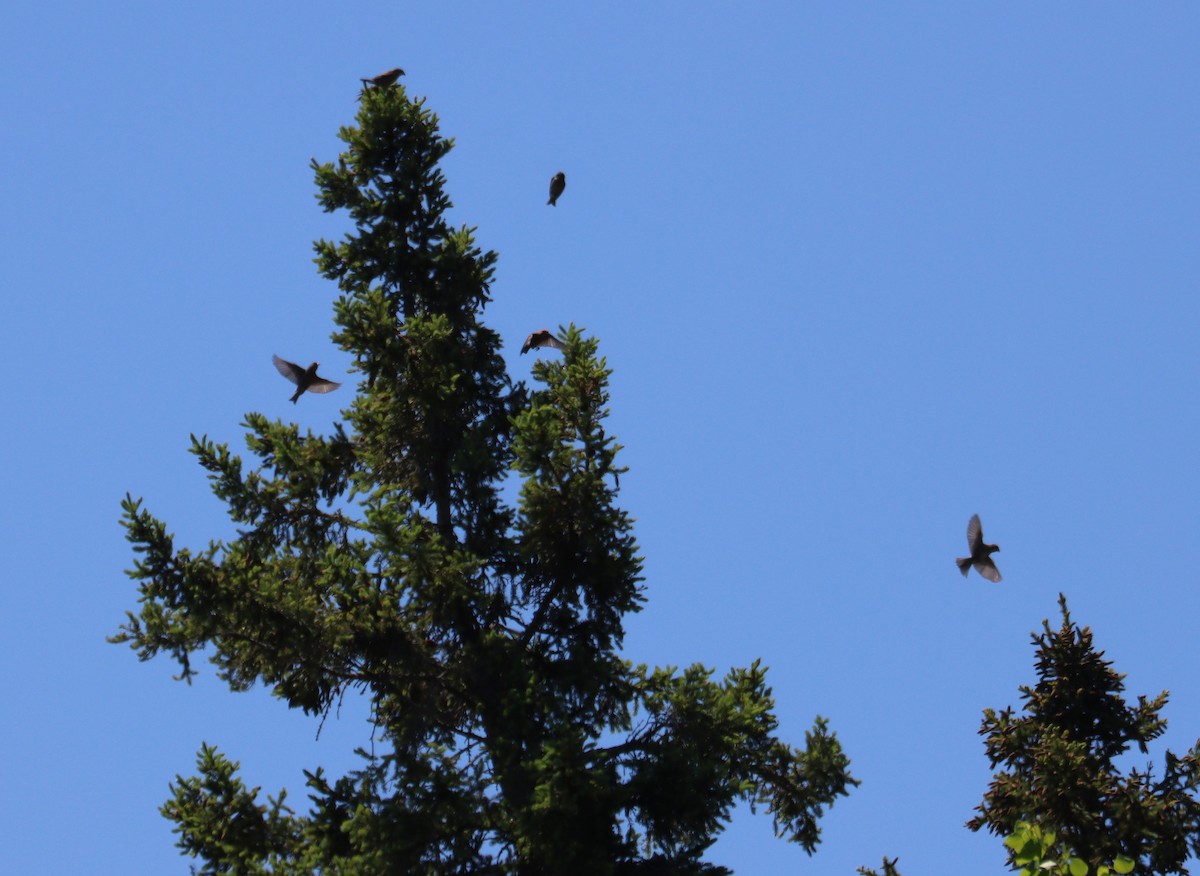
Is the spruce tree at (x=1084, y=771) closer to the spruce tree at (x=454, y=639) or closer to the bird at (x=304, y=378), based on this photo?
the spruce tree at (x=454, y=639)

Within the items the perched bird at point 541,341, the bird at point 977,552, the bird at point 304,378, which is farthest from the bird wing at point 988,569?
the bird at point 304,378

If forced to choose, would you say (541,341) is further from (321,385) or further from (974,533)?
(974,533)

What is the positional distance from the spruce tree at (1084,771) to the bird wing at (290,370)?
8.82 metres

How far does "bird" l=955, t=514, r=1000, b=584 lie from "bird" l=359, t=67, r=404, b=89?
8705 mm

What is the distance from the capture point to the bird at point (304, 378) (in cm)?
1753

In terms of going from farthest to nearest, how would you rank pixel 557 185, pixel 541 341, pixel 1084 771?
pixel 557 185 < pixel 541 341 < pixel 1084 771

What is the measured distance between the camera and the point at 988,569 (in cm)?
1727

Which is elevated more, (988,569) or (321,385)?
(321,385)

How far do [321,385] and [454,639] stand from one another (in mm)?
4121

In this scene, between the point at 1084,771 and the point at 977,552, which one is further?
the point at 977,552

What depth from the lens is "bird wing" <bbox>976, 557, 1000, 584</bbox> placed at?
17.1m

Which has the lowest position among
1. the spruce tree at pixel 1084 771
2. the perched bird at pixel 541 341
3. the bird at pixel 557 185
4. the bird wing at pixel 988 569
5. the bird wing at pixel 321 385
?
the spruce tree at pixel 1084 771

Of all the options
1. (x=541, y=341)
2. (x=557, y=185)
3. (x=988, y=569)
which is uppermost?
(x=557, y=185)

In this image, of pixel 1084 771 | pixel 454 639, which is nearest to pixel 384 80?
pixel 454 639
